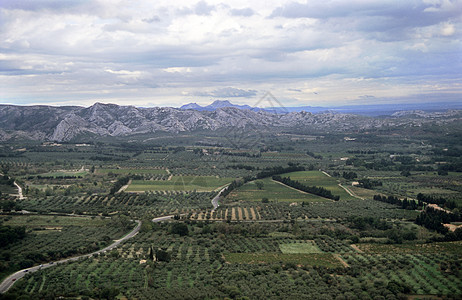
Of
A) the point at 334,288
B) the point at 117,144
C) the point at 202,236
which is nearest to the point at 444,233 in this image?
the point at 334,288

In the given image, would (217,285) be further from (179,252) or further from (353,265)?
(353,265)

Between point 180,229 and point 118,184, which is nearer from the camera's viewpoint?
point 180,229

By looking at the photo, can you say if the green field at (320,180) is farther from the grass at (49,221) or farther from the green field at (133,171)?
the grass at (49,221)

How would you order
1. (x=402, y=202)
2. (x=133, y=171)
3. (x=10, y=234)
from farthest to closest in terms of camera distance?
1. (x=133, y=171)
2. (x=402, y=202)
3. (x=10, y=234)

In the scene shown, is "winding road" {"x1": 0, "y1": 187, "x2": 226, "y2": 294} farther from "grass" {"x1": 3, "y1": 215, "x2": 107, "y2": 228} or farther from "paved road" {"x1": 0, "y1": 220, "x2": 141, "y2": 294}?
"grass" {"x1": 3, "y1": 215, "x2": 107, "y2": 228}

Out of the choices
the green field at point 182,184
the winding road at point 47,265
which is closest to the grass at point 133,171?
the green field at point 182,184

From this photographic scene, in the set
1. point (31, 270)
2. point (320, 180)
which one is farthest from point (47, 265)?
point (320, 180)

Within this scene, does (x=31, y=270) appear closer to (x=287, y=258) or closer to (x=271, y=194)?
(x=287, y=258)
